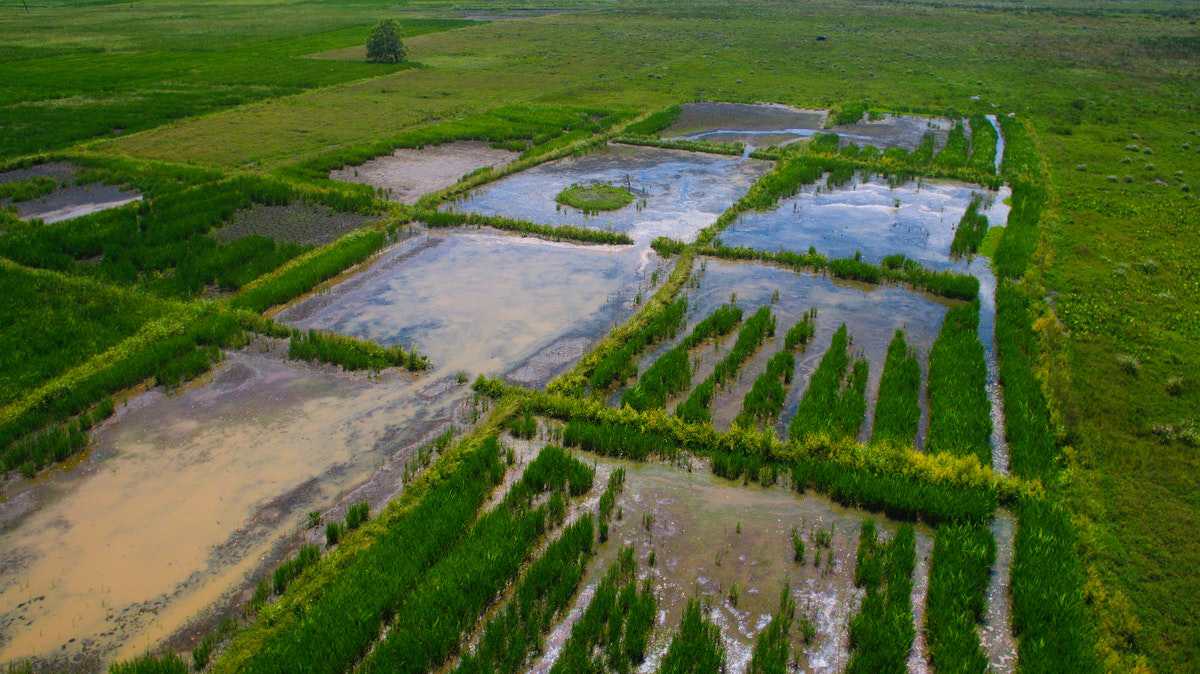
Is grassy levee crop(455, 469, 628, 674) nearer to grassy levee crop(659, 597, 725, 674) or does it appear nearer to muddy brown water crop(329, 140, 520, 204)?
grassy levee crop(659, 597, 725, 674)

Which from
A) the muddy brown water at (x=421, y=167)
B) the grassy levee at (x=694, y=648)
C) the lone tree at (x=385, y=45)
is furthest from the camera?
the lone tree at (x=385, y=45)

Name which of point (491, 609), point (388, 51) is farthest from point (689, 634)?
point (388, 51)

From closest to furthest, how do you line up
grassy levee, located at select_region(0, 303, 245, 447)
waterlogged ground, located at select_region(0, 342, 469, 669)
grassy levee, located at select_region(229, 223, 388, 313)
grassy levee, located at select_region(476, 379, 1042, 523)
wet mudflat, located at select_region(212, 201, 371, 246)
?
waterlogged ground, located at select_region(0, 342, 469, 669) < grassy levee, located at select_region(476, 379, 1042, 523) < grassy levee, located at select_region(0, 303, 245, 447) < grassy levee, located at select_region(229, 223, 388, 313) < wet mudflat, located at select_region(212, 201, 371, 246)

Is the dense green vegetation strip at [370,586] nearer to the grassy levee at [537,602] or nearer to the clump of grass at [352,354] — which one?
the grassy levee at [537,602]

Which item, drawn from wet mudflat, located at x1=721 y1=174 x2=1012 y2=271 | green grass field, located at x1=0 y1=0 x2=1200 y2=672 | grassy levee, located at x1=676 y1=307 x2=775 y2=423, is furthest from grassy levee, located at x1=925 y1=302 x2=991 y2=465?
wet mudflat, located at x1=721 y1=174 x2=1012 y2=271

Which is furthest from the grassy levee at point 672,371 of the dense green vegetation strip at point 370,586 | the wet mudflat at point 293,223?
the wet mudflat at point 293,223

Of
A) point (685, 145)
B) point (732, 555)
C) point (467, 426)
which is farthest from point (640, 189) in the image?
point (732, 555)
